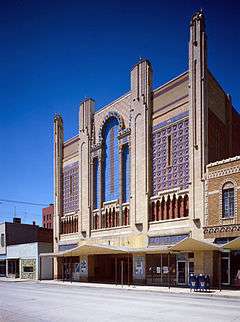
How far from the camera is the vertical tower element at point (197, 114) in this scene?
34.4 metres

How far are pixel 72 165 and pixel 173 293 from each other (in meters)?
27.9

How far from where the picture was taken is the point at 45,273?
55.2 m

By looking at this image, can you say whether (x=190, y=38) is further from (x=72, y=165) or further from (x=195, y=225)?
(x=72, y=165)

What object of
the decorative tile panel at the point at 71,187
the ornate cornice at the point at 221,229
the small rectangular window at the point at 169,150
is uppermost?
the small rectangular window at the point at 169,150

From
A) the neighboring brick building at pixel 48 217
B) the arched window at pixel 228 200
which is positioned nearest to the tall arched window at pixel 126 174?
the arched window at pixel 228 200

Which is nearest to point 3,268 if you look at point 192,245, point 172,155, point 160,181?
point 160,181

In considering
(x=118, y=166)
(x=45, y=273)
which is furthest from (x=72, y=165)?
(x=45, y=273)

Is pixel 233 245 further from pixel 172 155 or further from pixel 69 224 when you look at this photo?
pixel 69 224

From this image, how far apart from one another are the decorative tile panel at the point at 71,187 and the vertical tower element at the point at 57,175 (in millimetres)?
756

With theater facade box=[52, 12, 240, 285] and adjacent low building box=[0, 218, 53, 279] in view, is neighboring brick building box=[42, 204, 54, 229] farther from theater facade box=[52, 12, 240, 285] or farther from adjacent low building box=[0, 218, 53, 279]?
theater facade box=[52, 12, 240, 285]

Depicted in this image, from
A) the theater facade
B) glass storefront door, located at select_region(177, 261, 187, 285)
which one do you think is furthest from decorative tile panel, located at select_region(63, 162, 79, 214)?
glass storefront door, located at select_region(177, 261, 187, 285)

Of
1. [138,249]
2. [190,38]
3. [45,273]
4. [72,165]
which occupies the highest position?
[190,38]

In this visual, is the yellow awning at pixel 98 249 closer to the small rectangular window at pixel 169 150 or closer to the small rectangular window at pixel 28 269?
the small rectangular window at pixel 169 150

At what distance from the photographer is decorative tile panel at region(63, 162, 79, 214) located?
52594 millimetres
